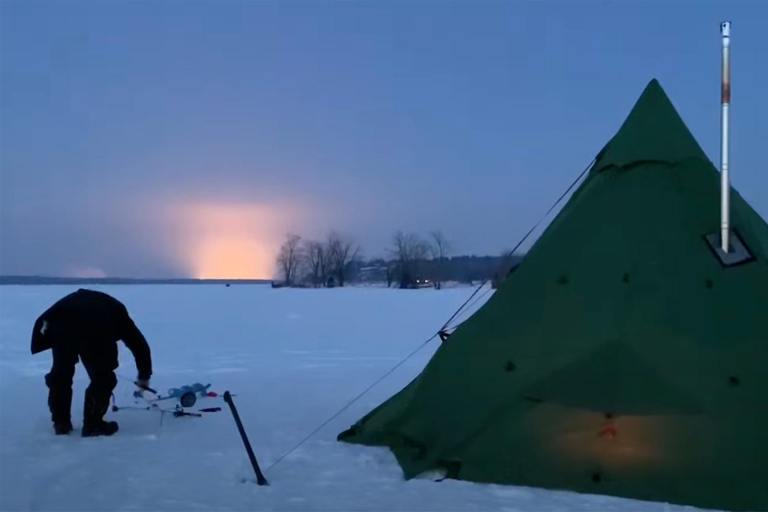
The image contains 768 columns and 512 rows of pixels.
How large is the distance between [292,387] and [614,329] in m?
5.87

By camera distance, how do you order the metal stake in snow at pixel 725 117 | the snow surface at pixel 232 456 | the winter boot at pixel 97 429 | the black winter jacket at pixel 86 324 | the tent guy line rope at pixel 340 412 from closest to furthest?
the snow surface at pixel 232 456 → the metal stake in snow at pixel 725 117 → the tent guy line rope at pixel 340 412 → the winter boot at pixel 97 429 → the black winter jacket at pixel 86 324

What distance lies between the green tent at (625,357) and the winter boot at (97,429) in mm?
2639

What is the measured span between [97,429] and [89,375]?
1.71 feet

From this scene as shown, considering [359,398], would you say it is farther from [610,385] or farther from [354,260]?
[354,260]

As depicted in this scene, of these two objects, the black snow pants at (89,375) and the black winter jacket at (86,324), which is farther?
the black winter jacket at (86,324)

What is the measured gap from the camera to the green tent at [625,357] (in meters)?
5.17

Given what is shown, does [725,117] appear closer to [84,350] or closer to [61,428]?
[84,350]

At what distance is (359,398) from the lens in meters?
9.34

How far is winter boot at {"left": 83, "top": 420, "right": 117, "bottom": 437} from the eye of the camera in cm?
710

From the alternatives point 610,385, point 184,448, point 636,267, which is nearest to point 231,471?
point 184,448

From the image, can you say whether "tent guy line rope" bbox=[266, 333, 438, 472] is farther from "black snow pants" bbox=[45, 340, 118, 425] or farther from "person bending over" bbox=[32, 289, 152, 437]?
"black snow pants" bbox=[45, 340, 118, 425]

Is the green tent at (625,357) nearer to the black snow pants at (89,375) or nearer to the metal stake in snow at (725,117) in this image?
the metal stake in snow at (725,117)

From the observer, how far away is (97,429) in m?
7.13

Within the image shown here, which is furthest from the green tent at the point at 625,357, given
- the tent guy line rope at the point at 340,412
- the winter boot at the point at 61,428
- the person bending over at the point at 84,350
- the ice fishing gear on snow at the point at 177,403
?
the winter boot at the point at 61,428
